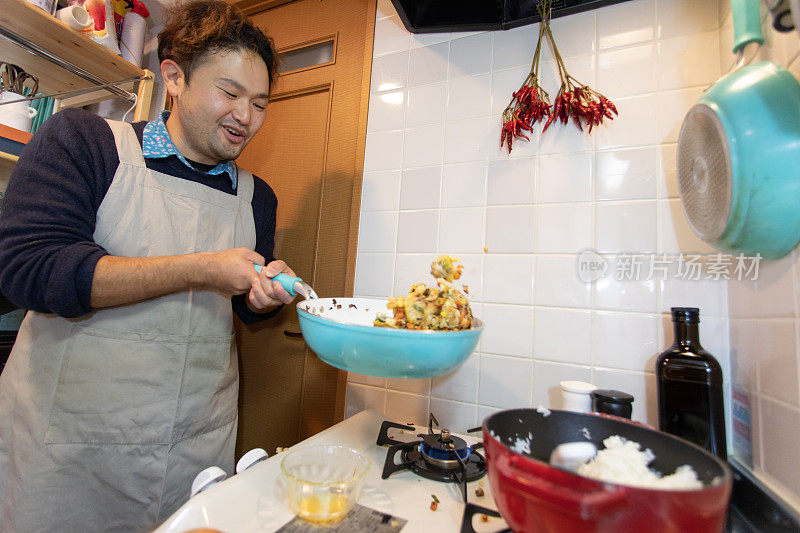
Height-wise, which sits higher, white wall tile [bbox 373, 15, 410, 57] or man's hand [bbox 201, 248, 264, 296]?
white wall tile [bbox 373, 15, 410, 57]

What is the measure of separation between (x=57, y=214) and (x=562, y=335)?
3.75 feet

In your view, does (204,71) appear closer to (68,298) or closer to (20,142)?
(68,298)

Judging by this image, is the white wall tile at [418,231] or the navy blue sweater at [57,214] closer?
the navy blue sweater at [57,214]

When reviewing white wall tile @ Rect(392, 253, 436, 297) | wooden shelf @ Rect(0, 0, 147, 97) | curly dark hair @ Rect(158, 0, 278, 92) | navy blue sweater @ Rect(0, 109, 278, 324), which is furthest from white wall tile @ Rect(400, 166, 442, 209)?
wooden shelf @ Rect(0, 0, 147, 97)

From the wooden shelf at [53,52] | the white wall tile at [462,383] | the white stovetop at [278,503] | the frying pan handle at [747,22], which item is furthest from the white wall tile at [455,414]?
the wooden shelf at [53,52]

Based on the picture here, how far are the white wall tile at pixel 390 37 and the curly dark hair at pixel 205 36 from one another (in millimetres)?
377

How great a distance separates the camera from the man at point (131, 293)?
30.6 inches

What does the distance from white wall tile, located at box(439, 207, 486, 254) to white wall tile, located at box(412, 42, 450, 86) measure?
0.43m

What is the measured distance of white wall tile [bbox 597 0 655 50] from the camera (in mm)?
937

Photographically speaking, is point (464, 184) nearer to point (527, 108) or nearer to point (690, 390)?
point (527, 108)

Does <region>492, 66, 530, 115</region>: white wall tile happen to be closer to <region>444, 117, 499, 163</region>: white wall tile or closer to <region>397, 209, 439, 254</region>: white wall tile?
<region>444, 117, 499, 163</region>: white wall tile

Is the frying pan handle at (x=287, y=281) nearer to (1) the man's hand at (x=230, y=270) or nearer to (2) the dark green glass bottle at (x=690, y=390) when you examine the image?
(1) the man's hand at (x=230, y=270)

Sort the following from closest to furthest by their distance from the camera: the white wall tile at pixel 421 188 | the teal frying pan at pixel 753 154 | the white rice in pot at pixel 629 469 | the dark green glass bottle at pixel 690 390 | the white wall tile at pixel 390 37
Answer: the white rice in pot at pixel 629 469 → the teal frying pan at pixel 753 154 → the dark green glass bottle at pixel 690 390 → the white wall tile at pixel 421 188 → the white wall tile at pixel 390 37

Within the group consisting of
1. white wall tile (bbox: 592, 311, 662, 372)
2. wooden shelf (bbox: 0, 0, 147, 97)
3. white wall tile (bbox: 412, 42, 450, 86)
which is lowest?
white wall tile (bbox: 592, 311, 662, 372)
